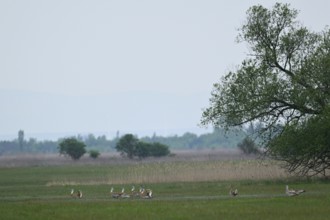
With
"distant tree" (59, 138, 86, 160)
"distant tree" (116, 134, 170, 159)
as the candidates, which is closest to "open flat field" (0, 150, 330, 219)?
"distant tree" (59, 138, 86, 160)

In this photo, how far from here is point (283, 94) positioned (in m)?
49.5

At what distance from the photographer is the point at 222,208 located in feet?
107

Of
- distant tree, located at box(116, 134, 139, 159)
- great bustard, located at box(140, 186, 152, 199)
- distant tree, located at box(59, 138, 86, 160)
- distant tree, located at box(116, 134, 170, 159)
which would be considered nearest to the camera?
great bustard, located at box(140, 186, 152, 199)

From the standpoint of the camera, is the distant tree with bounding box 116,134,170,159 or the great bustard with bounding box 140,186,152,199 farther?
the distant tree with bounding box 116,134,170,159

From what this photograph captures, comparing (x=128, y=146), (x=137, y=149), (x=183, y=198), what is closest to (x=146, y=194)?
(x=183, y=198)

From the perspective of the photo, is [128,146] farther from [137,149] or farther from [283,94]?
[283,94]

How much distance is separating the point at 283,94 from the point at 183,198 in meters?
13.6

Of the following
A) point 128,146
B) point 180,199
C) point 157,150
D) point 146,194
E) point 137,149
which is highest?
point 128,146

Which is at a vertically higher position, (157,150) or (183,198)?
(157,150)

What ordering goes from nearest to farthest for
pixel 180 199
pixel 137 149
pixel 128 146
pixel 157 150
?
pixel 180 199
pixel 137 149
pixel 157 150
pixel 128 146

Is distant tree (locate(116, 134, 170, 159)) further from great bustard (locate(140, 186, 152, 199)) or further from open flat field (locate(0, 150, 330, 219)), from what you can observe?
great bustard (locate(140, 186, 152, 199))

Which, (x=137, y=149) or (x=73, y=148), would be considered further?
(x=137, y=149)

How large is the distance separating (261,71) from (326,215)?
22433 millimetres

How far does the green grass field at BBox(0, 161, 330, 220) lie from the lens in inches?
1213
